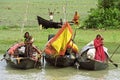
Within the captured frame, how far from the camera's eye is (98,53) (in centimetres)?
1467

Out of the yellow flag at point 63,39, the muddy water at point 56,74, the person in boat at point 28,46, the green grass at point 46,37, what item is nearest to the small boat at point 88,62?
the muddy water at point 56,74

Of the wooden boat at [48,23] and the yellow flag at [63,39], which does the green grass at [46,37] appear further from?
the yellow flag at [63,39]

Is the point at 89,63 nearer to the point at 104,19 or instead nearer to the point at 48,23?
the point at 104,19

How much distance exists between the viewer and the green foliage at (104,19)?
24391 millimetres

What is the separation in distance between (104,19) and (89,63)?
10359mm

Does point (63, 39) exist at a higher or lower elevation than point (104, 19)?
lower

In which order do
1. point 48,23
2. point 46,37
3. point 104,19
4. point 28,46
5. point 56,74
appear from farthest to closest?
1. point 48,23
2. point 104,19
3. point 46,37
4. point 28,46
5. point 56,74

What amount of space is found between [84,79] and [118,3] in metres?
12.5

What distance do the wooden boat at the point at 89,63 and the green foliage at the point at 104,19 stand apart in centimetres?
932

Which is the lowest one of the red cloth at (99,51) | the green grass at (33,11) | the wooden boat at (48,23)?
the red cloth at (99,51)

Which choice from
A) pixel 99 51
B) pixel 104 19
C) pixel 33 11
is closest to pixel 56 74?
pixel 99 51

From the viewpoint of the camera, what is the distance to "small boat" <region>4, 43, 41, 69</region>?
14480 millimetres

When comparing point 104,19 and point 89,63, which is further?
point 104,19

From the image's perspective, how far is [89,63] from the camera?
14.6 meters
